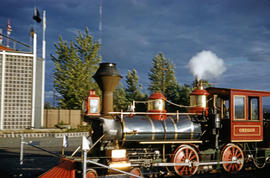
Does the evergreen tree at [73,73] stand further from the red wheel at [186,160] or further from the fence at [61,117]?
the red wheel at [186,160]

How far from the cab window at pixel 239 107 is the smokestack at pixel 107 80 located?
14.5 ft

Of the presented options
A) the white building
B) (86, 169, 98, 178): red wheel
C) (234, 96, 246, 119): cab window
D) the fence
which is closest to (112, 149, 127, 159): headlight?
(86, 169, 98, 178): red wheel

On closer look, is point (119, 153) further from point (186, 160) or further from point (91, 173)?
point (186, 160)

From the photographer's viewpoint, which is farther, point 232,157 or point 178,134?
point 232,157

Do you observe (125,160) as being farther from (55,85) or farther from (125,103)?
(125,103)

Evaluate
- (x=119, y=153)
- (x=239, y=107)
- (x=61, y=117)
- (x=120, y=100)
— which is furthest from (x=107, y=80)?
(x=120, y=100)

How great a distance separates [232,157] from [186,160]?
2.01 m

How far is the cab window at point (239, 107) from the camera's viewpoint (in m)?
9.69

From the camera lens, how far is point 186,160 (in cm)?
891

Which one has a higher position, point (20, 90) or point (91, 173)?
point (20, 90)

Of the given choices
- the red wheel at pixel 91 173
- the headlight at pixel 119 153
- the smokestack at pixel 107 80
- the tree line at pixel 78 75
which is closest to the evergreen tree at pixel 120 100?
the tree line at pixel 78 75

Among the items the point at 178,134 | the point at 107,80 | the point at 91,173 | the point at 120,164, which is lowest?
the point at 91,173

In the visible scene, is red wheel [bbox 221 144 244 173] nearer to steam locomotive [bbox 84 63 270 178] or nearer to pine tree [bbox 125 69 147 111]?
steam locomotive [bbox 84 63 270 178]

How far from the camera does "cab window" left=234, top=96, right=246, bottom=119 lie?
31.8 feet
